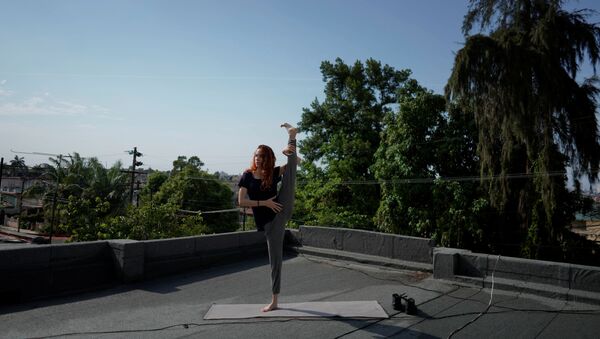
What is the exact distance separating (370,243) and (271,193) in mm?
3561

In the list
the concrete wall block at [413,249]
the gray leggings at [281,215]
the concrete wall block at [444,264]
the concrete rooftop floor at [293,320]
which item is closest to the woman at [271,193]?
the gray leggings at [281,215]

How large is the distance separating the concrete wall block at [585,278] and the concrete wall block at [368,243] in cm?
271

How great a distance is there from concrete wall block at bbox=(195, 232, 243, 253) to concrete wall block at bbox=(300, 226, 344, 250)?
4.95ft

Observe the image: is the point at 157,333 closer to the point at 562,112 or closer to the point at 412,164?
the point at 562,112

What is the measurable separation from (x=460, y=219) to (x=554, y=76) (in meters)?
4.92

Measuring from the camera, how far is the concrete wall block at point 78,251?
16.8 feet

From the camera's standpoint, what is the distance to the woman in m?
4.14

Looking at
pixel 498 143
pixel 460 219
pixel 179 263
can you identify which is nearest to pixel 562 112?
pixel 498 143

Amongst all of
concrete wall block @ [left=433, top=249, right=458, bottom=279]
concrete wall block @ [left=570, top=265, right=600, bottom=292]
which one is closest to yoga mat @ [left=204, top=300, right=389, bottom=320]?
concrete wall block @ [left=433, top=249, right=458, bottom=279]

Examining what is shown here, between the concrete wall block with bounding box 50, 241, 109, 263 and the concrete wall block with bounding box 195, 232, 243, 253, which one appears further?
the concrete wall block with bounding box 195, 232, 243, 253

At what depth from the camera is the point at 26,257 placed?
190 inches

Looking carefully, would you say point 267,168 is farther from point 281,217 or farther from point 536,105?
point 536,105

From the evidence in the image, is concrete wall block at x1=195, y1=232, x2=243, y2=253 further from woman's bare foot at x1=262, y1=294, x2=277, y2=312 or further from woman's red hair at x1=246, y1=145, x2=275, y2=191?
woman's red hair at x1=246, y1=145, x2=275, y2=191

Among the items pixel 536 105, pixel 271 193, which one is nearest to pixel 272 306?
pixel 271 193
